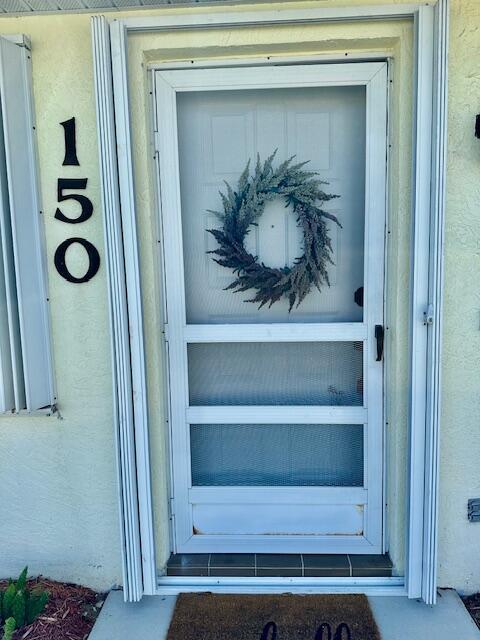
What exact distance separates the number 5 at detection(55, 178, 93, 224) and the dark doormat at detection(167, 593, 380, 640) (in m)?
1.90

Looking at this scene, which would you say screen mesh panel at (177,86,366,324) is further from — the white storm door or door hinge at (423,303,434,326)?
door hinge at (423,303,434,326)

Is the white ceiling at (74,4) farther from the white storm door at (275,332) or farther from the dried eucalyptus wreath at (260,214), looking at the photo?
the dried eucalyptus wreath at (260,214)

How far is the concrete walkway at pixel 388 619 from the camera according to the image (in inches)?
81.1

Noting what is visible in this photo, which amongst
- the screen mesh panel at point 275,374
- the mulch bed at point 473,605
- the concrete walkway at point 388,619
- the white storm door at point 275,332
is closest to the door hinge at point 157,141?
the white storm door at point 275,332

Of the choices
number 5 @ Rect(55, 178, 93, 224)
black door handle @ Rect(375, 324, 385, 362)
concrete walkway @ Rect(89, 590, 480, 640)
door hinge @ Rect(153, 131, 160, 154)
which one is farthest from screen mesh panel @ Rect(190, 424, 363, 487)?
door hinge @ Rect(153, 131, 160, 154)

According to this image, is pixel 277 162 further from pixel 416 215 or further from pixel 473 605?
pixel 473 605

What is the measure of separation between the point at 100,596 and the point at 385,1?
308 centimetres

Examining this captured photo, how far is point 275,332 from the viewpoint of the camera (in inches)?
91.7

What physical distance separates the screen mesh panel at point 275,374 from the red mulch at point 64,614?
1.10 meters

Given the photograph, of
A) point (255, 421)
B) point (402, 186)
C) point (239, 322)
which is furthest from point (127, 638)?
point (402, 186)

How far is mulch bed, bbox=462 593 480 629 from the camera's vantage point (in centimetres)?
217

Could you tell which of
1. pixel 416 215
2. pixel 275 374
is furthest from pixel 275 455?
pixel 416 215

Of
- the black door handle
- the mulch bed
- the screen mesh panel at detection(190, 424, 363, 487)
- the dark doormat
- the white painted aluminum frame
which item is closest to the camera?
the white painted aluminum frame

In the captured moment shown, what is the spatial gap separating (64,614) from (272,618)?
0.99 metres
